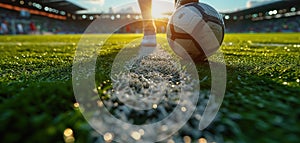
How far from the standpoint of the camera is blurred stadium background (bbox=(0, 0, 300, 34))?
3559 centimetres

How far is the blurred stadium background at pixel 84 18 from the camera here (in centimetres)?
3559

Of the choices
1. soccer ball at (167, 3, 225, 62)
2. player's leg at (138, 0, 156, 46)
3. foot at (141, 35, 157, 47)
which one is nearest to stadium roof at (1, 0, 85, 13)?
player's leg at (138, 0, 156, 46)

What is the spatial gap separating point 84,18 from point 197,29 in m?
57.9

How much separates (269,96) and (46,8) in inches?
2024

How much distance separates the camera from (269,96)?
1265 mm

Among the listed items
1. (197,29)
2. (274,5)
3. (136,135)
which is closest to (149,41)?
(197,29)

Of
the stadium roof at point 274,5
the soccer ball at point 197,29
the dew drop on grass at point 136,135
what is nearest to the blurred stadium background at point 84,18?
the stadium roof at point 274,5

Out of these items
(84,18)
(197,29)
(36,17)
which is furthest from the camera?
(84,18)

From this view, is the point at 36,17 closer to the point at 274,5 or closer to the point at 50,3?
the point at 50,3

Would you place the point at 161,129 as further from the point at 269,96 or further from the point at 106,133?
the point at 269,96

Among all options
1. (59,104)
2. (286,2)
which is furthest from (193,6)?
(286,2)

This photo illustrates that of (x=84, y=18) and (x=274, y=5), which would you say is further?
(x=84, y=18)

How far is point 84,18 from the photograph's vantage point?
55.6 m

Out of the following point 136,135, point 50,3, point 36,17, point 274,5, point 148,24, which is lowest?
point 136,135
